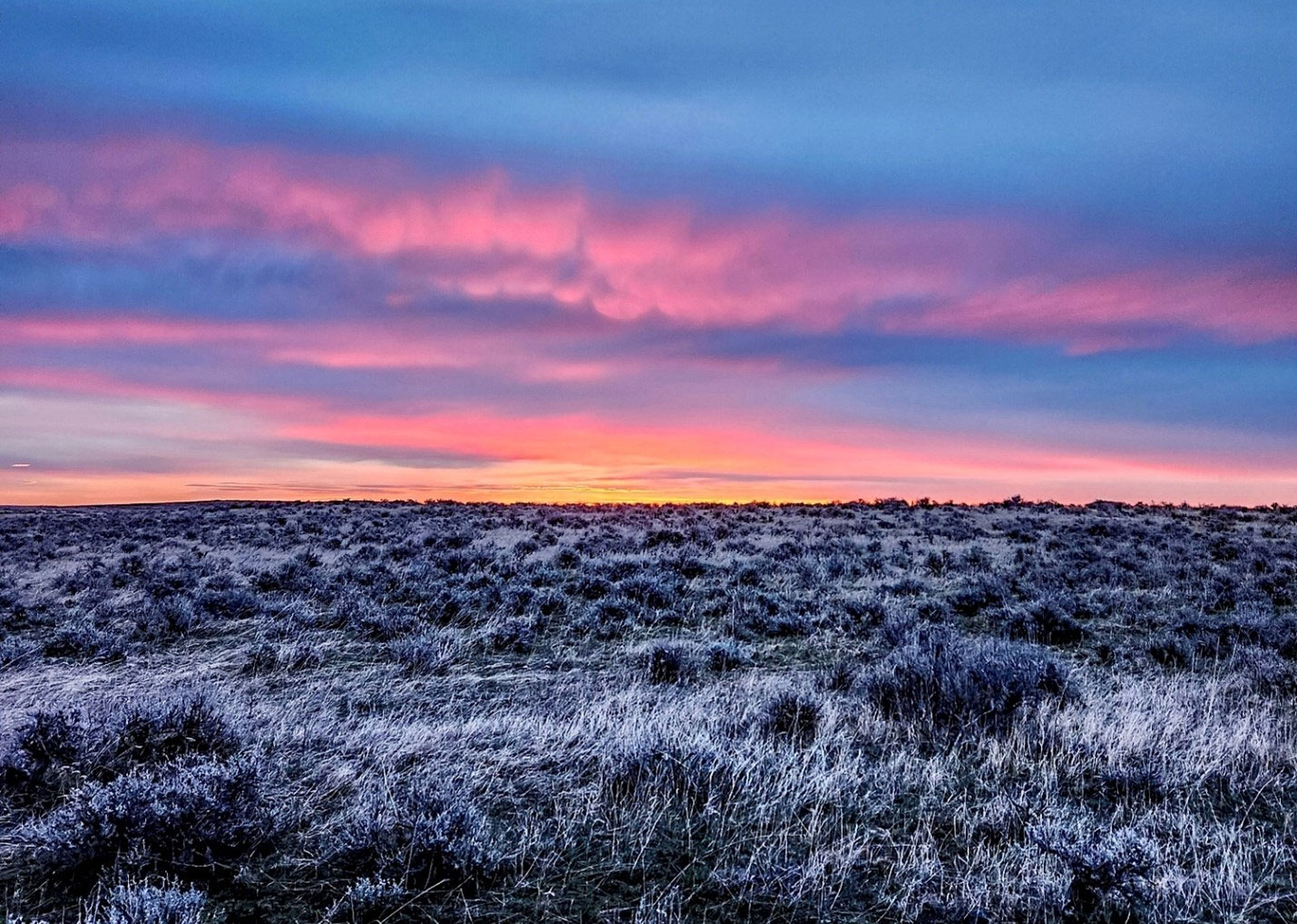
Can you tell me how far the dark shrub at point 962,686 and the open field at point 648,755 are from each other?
4 cm

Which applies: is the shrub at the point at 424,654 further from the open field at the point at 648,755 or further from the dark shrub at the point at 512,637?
the dark shrub at the point at 512,637

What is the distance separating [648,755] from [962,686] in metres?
3.70

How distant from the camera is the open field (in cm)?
440

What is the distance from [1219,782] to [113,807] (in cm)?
772

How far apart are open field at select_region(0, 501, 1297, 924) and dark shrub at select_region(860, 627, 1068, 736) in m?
0.04

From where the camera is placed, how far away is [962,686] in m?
7.93

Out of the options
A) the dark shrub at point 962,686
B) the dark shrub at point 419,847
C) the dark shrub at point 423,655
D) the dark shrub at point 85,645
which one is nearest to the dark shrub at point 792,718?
the dark shrub at point 962,686

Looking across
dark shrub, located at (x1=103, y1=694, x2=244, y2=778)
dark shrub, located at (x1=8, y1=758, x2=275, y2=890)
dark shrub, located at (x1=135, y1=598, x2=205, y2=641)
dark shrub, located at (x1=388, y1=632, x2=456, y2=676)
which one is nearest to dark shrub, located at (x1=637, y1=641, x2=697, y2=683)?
dark shrub, located at (x1=388, y1=632, x2=456, y2=676)

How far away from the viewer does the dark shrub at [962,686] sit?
7672 mm

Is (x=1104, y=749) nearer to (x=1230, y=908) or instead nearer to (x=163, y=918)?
(x=1230, y=908)

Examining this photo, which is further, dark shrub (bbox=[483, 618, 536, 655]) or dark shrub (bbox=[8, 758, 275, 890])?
dark shrub (bbox=[483, 618, 536, 655])

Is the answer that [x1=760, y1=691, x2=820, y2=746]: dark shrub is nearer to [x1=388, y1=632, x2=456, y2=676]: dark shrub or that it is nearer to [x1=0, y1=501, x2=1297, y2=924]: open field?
[x1=0, y1=501, x2=1297, y2=924]: open field

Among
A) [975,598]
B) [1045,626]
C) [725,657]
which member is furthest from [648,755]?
[975,598]

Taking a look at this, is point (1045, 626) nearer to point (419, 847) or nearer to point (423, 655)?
point (423, 655)
